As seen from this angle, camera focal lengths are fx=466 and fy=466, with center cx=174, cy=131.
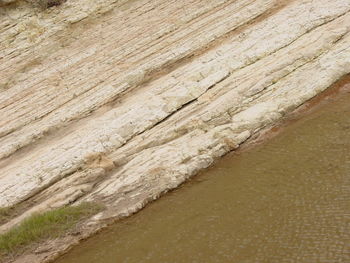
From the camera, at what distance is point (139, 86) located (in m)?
21.5

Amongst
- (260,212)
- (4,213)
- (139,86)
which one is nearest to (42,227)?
(4,213)

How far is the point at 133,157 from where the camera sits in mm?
17484

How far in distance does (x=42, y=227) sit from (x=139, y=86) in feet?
28.6

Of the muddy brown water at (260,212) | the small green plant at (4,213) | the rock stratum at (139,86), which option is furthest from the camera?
the rock stratum at (139,86)

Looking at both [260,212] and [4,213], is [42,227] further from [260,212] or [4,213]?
[260,212]

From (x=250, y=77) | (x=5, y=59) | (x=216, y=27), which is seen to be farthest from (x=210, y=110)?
(x=5, y=59)

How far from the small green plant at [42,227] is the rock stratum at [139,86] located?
0.46m

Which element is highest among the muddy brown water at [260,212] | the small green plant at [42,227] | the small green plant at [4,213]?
the small green plant at [4,213]

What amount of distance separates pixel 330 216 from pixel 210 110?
25.9 feet

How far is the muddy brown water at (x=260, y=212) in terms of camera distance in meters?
11.2

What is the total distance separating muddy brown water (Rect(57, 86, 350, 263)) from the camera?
11195 mm

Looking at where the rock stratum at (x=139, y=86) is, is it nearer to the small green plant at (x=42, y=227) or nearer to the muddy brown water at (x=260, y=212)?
the small green plant at (x=42, y=227)

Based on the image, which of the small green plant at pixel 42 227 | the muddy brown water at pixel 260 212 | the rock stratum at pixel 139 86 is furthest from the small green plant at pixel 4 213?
the muddy brown water at pixel 260 212

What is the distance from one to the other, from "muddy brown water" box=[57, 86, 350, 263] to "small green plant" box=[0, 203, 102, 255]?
3.69ft
